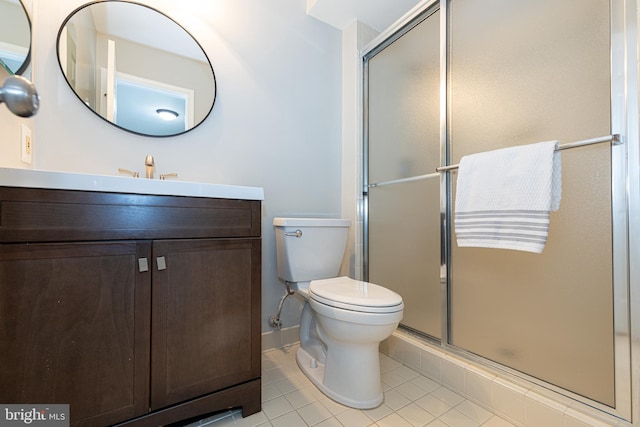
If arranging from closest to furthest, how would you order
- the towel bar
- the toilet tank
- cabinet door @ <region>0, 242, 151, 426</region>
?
cabinet door @ <region>0, 242, 151, 426</region>, the towel bar, the toilet tank

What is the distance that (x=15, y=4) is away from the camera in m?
0.99

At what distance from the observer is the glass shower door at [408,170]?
143cm

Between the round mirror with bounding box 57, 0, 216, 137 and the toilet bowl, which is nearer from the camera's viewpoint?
the toilet bowl

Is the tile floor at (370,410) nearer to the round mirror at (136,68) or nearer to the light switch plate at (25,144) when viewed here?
the light switch plate at (25,144)

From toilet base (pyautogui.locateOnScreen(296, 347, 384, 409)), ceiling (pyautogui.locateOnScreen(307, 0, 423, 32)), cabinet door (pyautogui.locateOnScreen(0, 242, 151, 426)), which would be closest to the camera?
cabinet door (pyautogui.locateOnScreen(0, 242, 151, 426))

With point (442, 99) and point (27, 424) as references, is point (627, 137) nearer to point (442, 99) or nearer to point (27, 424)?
point (442, 99)

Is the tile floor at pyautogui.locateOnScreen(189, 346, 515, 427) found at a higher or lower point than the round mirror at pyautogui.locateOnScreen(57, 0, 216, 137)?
lower

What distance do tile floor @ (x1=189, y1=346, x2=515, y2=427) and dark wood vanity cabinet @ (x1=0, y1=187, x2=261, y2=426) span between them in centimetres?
11

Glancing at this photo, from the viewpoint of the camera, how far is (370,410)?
1111 mm

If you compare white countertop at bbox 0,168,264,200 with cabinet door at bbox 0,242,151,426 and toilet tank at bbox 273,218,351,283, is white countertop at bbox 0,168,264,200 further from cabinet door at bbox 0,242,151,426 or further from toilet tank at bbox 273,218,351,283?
toilet tank at bbox 273,218,351,283

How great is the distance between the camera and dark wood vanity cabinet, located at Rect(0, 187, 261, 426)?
28.3 inches

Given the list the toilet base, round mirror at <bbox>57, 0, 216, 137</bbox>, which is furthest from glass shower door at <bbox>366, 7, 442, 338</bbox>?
round mirror at <bbox>57, 0, 216, 137</bbox>

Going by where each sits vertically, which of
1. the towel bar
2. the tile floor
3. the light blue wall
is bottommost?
the tile floor

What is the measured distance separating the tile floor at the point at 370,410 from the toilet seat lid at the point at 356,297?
416 millimetres
